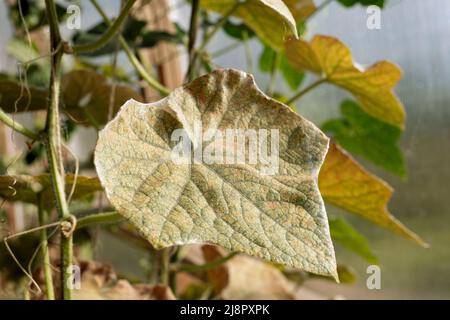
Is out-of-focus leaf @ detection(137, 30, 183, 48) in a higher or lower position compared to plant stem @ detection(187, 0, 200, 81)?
higher

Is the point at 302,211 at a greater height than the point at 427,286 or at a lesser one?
greater

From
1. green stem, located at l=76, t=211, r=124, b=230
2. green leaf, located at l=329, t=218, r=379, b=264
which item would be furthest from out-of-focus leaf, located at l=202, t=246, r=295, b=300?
green stem, located at l=76, t=211, r=124, b=230

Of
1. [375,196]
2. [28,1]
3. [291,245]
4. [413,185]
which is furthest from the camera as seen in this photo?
[413,185]

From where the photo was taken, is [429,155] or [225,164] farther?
[429,155]

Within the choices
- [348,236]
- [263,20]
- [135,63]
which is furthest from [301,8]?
[348,236]

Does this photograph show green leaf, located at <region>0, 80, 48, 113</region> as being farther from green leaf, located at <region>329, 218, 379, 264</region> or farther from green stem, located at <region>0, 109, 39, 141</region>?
green leaf, located at <region>329, 218, 379, 264</region>

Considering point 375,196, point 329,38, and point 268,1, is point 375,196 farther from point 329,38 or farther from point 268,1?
point 268,1

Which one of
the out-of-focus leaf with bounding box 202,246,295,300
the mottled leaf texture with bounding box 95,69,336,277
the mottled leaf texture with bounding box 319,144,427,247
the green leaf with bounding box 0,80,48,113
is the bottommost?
the out-of-focus leaf with bounding box 202,246,295,300

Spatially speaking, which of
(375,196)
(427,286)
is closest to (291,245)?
(375,196)
